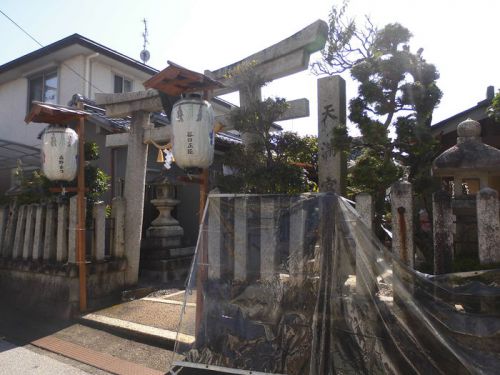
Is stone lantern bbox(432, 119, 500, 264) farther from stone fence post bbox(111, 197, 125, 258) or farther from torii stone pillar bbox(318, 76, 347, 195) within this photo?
stone fence post bbox(111, 197, 125, 258)

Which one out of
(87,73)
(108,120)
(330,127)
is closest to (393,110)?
(330,127)

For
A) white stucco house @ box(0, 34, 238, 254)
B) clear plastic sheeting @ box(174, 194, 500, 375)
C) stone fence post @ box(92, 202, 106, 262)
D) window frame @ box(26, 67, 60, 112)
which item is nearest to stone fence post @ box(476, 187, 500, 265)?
clear plastic sheeting @ box(174, 194, 500, 375)

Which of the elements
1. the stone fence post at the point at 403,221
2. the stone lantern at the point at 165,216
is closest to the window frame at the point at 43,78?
the stone lantern at the point at 165,216

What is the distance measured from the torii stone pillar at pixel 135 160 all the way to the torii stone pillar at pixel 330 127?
408cm

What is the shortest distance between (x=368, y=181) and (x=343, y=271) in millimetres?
1549

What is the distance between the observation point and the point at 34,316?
25.8 ft

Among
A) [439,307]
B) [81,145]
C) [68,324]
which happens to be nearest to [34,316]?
[68,324]

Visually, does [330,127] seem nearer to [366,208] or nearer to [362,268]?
[366,208]

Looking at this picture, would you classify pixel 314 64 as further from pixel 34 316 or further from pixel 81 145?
pixel 34 316

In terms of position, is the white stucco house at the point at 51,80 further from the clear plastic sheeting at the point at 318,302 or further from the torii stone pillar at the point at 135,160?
the clear plastic sheeting at the point at 318,302

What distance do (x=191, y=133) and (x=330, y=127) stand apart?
2.17 m

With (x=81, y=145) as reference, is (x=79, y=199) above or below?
→ below

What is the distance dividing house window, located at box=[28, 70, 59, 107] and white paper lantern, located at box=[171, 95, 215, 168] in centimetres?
1079

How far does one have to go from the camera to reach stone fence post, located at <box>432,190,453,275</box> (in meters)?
4.36
